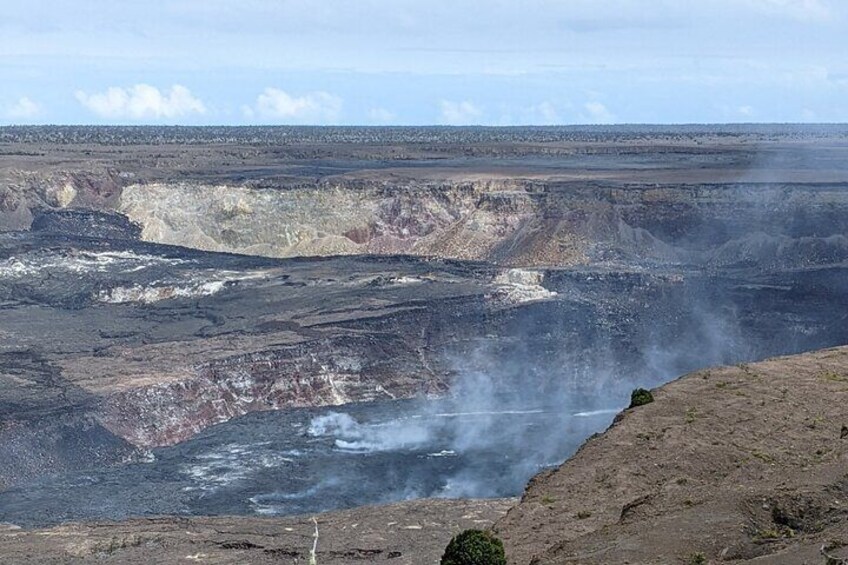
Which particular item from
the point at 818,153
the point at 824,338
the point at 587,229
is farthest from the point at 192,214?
the point at 818,153

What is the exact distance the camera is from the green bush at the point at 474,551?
17000mm

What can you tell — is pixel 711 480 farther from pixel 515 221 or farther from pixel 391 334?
pixel 515 221

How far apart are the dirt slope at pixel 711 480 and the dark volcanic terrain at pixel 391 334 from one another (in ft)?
0.40

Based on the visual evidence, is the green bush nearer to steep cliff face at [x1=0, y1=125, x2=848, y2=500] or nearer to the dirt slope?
the dirt slope

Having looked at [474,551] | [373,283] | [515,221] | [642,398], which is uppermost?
[515,221]

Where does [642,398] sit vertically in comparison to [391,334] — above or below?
above

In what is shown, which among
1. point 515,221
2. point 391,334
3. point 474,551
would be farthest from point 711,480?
point 515,221

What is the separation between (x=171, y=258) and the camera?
69.6m

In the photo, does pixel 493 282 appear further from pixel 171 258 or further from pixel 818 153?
pixel 818 153

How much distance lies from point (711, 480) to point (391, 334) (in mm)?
32974

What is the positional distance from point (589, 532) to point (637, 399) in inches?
300

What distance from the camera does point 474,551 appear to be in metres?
17.0

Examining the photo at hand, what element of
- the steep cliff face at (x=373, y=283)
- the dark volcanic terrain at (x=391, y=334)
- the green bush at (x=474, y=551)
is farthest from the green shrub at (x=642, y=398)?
the steep cliff face at (x=373, y=283)

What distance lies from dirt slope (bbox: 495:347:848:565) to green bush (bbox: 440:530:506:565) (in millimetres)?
1205
